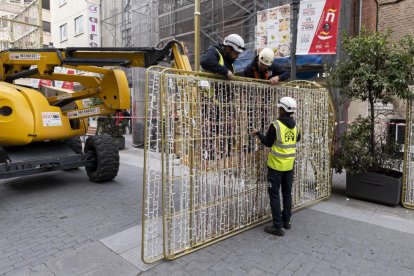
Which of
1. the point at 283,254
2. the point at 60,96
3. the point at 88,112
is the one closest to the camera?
the point at 283,254

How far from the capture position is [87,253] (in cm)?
340

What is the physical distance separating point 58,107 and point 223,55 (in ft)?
12.7

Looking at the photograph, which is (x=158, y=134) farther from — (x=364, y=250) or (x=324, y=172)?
(x=324, y=172)

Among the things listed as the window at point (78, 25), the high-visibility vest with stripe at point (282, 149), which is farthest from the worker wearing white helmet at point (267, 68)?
the window at point (78, 25)

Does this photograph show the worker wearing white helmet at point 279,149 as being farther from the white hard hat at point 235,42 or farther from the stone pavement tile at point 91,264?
the stone pavement tile at point 91,264

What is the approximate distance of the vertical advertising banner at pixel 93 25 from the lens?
16.6 m

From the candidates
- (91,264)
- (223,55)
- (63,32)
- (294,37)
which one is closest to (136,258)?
(91,264)

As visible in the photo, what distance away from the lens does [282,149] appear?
12.5 feet

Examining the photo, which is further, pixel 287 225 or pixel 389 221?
pixel 389 221

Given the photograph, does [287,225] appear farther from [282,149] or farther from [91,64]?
[91,64]

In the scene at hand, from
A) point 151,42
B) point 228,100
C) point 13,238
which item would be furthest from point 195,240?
point 151,42

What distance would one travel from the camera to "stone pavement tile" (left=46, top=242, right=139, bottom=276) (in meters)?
3.01

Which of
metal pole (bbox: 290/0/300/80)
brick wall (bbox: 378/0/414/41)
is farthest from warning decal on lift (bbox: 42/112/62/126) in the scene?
brick wall (bbox: 378/0/414/41)

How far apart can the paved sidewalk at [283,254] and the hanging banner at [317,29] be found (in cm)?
448
